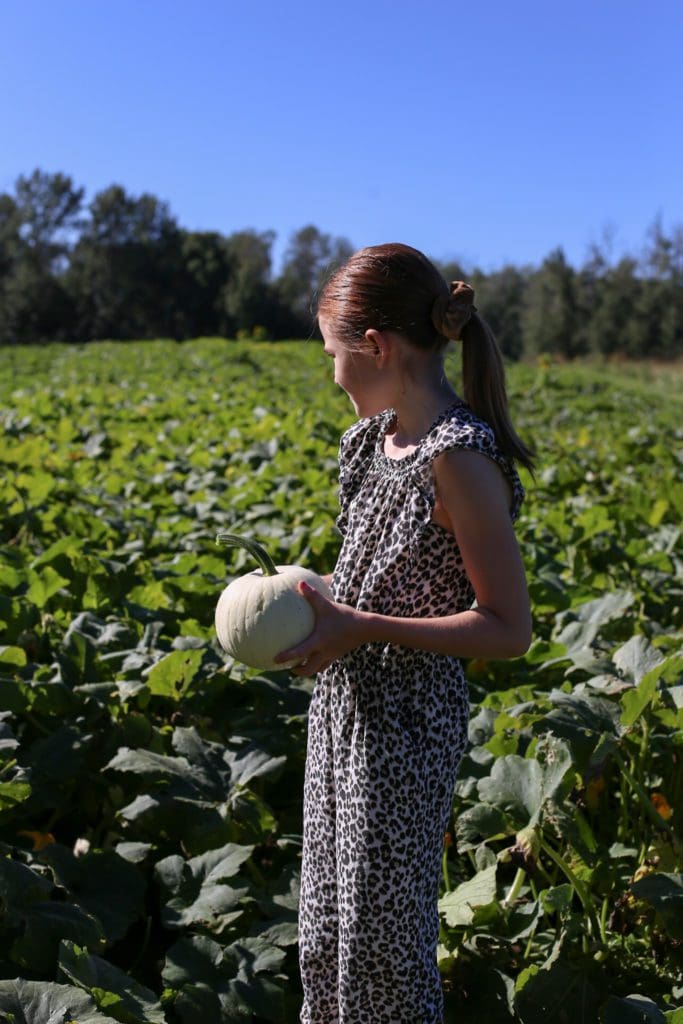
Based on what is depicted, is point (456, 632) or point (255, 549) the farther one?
point (255, 549)

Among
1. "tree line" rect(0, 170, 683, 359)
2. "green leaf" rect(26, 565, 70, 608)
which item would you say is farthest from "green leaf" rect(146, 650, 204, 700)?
"tree line" rect(0, 170, 683, 359)

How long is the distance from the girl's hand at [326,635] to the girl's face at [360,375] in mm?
372

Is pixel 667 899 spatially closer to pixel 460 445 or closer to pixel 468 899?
pixel 468 899

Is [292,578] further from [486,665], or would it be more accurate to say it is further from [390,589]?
[486,665]

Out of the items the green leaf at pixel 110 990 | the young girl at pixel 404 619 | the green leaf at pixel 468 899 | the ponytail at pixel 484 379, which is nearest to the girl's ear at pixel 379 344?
the young girl at pixel 404 619

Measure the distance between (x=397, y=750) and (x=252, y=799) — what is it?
2.22 feet

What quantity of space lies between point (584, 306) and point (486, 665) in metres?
47.8

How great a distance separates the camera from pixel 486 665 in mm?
3289

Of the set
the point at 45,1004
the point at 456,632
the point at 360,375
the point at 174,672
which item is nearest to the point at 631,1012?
the point at 456,632

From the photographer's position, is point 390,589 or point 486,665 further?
point 486,665

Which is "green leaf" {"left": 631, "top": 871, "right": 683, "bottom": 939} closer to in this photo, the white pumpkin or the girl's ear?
the white pumpkin

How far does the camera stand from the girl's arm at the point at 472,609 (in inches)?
68.7

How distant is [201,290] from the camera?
53000 millimetres

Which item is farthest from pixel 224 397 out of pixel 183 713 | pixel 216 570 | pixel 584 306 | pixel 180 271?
pixel 180 271
